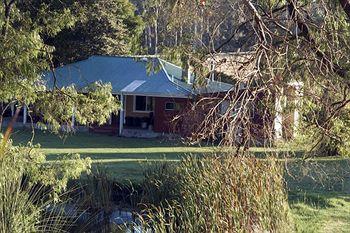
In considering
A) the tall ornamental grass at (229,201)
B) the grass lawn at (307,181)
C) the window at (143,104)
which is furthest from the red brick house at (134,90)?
the tall ornamental grass at (229,201)

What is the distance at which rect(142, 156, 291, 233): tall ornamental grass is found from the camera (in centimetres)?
781

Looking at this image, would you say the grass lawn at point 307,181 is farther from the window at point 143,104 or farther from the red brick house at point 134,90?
the window at point 143,104

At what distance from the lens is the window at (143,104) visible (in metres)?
42.4

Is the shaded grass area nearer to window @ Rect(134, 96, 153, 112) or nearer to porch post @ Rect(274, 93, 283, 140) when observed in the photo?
porch post @ Rect(274, 93, 283, 140)

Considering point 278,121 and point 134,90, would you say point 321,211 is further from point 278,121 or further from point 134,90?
point 134,90

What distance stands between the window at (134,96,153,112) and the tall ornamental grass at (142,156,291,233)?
32.6 metres

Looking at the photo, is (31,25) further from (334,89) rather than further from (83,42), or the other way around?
→ (83,42)

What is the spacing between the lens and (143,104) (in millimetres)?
42719

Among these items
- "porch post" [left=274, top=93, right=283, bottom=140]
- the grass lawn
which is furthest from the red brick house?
"porch post" [left=274, top=93, right=283, bottom=140]

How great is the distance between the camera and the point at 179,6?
788 cm

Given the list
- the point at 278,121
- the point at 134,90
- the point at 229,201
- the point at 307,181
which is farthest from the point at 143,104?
the point at 278,121

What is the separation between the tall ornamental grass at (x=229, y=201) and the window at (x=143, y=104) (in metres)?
32.6

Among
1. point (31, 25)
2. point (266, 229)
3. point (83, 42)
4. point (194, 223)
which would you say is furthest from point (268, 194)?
point (83, 42)

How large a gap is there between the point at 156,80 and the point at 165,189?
96.2ft
